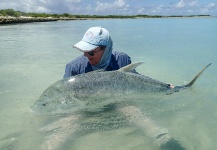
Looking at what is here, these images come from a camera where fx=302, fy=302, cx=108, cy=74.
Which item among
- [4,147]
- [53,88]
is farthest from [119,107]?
[4,147]

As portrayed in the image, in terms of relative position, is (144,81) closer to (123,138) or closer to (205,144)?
(123,138)

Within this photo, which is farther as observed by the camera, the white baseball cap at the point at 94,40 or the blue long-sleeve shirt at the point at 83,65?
the blue long-sleeve shirt at the point at 83,65

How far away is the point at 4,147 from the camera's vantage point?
381cm

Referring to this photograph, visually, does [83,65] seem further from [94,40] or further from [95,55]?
[94,40]

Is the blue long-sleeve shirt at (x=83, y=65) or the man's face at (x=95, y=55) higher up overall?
the man's face at (x=95, y=55)

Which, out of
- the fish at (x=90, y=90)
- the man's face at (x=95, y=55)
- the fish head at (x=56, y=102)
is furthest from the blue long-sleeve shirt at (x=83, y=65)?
the fish head at (x=56, y=102)

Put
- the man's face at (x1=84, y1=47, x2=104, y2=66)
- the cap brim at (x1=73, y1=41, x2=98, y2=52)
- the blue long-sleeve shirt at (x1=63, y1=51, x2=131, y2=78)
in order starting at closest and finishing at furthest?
1. the cap brim at (x1=73, y1=41, x2=98, y2=52)
2. the man's face at (x1=84, y1=47, x2=104, y2=66)
3. the blue long-sleeve shirt at (x1=63, y1=51, x2=131, y2=78)

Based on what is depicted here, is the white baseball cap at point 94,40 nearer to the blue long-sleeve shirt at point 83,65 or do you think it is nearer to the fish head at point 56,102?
the blue long-sleeve shirt at point 83,65

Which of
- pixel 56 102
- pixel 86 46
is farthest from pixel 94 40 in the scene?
pixel 56 102

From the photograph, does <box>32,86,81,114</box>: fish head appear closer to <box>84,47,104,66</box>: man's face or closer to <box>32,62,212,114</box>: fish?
<box>32,62,212,114</box>: fish

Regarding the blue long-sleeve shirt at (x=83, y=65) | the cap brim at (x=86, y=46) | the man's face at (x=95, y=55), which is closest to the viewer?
the cap brim at (x=86, y=46)

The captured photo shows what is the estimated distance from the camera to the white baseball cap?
3.75m

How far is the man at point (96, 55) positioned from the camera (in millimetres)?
3783

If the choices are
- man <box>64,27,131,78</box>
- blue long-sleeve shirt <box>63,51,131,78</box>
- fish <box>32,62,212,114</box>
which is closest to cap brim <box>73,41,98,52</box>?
man <box>64,27,131,78</box>
